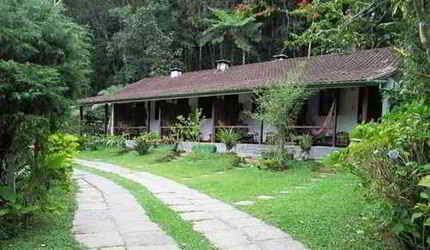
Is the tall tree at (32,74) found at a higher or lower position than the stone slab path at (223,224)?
higher

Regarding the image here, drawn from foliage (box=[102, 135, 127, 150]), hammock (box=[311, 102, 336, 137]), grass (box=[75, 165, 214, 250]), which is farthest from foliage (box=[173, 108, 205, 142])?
grass (box=[75, 165, 214, 250])

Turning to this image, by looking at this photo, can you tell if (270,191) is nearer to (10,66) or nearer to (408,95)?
(408,95)

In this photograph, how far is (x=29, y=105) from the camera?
4875 mm

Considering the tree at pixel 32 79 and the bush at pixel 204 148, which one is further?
the bush at pixel 204 148

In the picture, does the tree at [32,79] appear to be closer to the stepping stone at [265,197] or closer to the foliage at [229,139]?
the stepping stone at [265,197]

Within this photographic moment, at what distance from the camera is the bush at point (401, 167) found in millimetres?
3668

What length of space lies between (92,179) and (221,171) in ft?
12.0

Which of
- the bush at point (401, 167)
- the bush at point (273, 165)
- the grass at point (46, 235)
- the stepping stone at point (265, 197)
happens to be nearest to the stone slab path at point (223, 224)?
the stepping stone at point (265, 197)

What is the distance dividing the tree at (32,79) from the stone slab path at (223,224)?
83.7 inches

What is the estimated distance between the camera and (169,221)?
18.6ft

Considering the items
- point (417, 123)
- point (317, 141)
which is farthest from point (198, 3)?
point (417, 123)

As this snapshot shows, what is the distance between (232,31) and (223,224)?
24702 mm

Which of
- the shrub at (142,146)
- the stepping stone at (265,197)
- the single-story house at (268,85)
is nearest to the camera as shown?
the stepping stone at (265,197)

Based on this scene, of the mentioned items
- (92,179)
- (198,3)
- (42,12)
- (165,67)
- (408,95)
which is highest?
(198,3)
